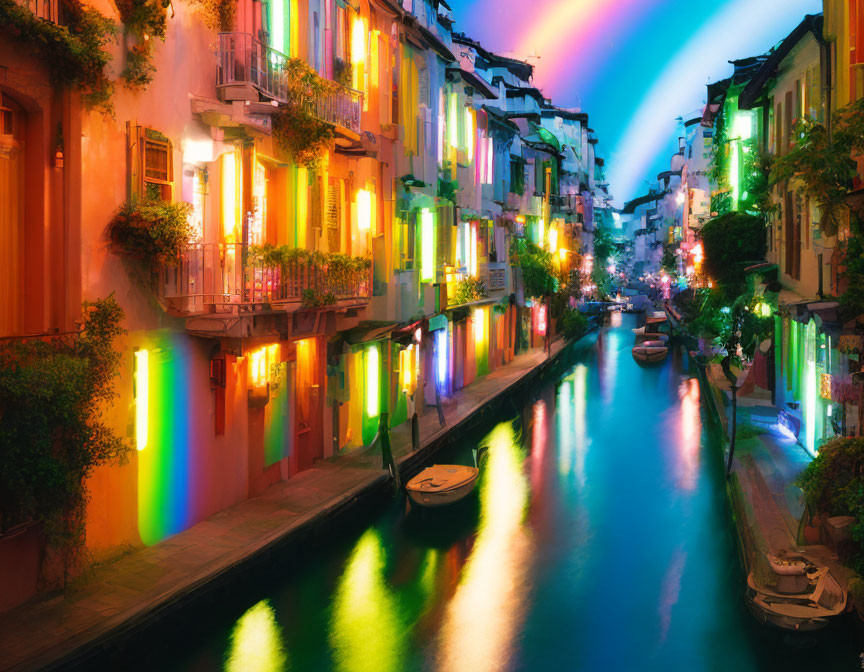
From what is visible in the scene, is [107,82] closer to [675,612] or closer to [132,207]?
[132,207]

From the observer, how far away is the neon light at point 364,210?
840 inches

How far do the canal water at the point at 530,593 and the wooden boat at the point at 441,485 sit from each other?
51 cm

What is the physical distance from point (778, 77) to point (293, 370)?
16.4 m

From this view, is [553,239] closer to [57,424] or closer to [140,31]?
[140,31]

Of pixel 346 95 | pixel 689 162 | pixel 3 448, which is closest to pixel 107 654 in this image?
pixel 3 448

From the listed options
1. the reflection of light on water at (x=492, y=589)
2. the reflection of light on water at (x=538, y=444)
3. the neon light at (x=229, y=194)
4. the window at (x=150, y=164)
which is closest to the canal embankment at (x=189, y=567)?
the reflection of light on water at (x=492, y=589)

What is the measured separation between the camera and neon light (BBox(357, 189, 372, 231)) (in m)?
21.3

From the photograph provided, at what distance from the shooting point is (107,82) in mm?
12289

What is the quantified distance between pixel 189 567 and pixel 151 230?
507 centimetres

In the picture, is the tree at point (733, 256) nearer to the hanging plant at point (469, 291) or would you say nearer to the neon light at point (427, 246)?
the hanging plant at point (469, 291)

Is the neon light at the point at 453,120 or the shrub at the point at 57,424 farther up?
the neon light at the point at 453,120

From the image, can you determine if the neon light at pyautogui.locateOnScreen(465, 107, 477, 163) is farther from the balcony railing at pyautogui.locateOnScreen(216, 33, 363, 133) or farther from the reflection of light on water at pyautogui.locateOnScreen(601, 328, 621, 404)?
the balcony railing at pyautogui.locateOnScreen(216, 33, 363, 133)

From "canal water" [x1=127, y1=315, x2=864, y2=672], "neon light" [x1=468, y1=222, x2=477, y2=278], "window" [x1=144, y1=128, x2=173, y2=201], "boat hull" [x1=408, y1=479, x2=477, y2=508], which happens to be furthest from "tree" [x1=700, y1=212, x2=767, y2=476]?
"window" [x1=144, y1=128, x2=173, y2=201]

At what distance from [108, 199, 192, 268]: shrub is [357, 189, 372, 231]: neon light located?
8.23 m
